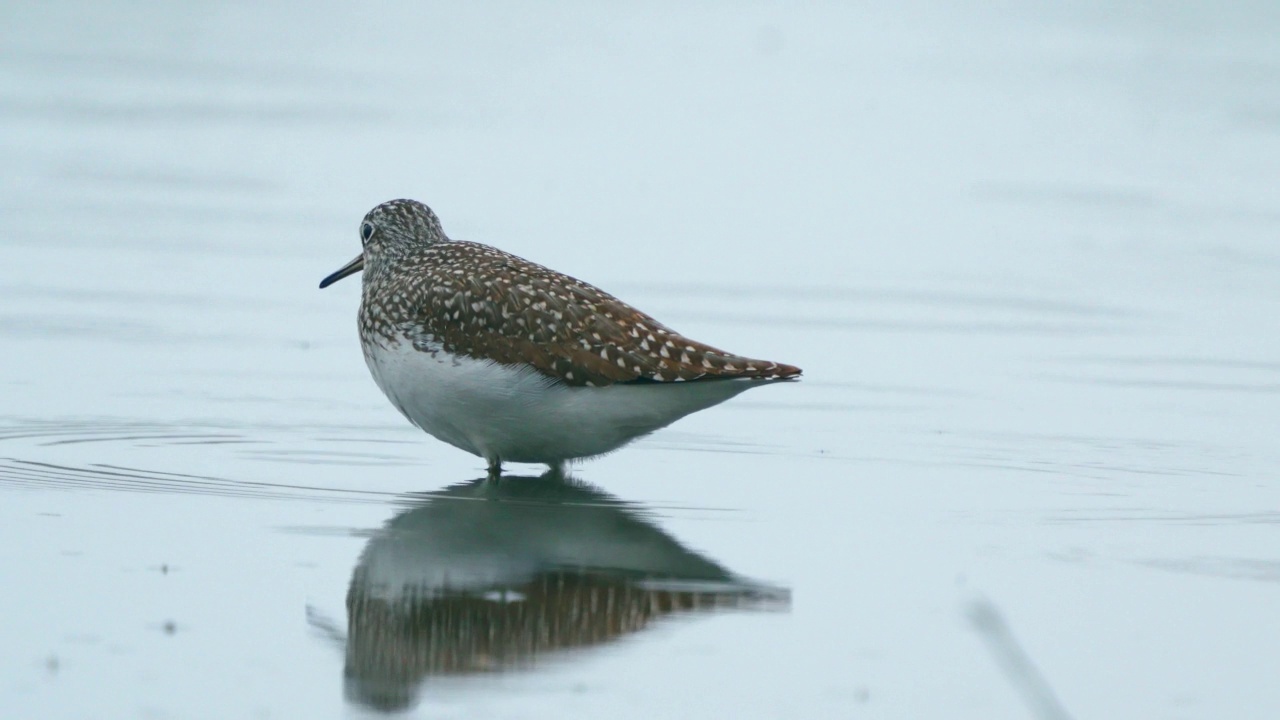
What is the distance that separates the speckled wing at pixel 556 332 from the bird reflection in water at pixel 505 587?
0.59 m

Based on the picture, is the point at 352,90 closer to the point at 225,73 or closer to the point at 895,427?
the point at 225,73

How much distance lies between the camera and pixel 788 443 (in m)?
10.0

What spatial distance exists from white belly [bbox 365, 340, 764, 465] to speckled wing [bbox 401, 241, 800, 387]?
6 centimetres

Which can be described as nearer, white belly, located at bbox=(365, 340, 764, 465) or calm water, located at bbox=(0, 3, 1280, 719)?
calm water, located at bbox=(0, 3, 1280, 719)

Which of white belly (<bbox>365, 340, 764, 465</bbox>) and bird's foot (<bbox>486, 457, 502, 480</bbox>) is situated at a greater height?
white belly (<bbox>365, 340, 764, 465</bbox>)

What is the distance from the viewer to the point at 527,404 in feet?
28.8

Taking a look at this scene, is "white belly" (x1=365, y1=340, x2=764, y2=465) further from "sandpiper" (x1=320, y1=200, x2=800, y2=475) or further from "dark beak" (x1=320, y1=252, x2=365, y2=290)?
"dark beak" (x1=320, y1=252, x2=365, y2=290)

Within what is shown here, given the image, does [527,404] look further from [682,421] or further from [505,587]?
[682,421]

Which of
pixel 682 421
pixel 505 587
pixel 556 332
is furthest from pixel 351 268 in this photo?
pixel 505 587

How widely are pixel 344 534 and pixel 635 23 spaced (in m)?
26.8

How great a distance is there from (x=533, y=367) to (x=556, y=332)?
7.8 inches

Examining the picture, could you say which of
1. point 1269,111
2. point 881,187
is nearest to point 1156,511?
point 881,187

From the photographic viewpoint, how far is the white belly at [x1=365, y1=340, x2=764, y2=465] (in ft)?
28.7

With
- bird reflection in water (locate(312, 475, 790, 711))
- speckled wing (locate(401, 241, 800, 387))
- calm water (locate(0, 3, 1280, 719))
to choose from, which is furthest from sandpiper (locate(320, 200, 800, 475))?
bird reflection in water (locate(312, 475, 790, 711))
